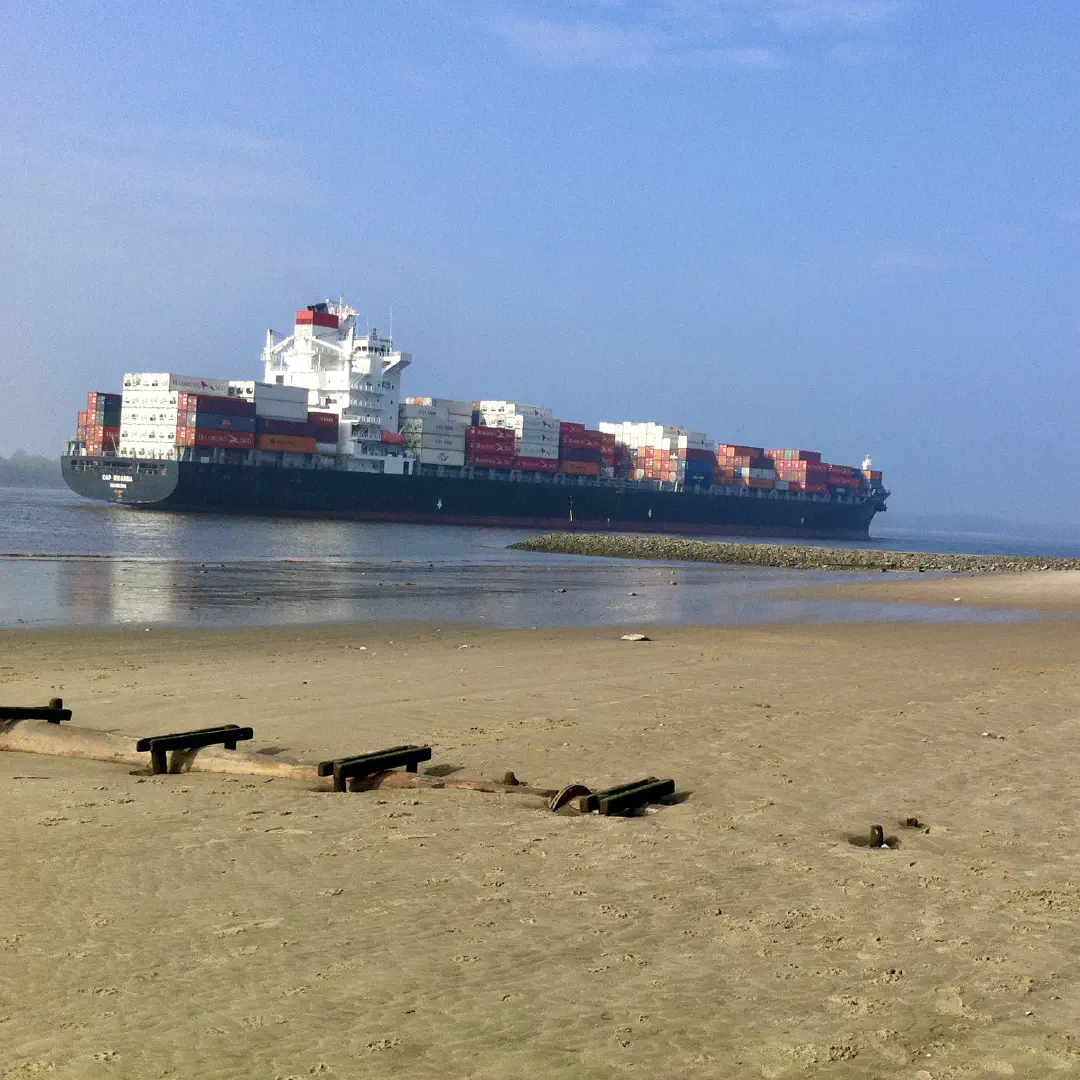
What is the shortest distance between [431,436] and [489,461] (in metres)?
4.40

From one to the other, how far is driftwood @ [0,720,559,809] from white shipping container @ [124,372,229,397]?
→ 70.2 m

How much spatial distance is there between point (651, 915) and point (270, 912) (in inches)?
56.9

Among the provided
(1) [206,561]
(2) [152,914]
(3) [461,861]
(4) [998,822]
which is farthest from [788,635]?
(1) [206,561]

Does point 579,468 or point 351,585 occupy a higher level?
point 579,468

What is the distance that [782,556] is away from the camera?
164 feet

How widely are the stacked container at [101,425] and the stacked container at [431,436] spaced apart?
18.7m

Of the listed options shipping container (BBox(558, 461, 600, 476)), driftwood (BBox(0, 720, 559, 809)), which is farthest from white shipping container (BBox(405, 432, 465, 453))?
driftwood (BBox(0, 720, 559, 809))

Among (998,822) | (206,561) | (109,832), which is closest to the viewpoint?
(109,832)

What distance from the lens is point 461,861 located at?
530cm

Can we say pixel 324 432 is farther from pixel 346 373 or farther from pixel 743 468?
pixel 743 468

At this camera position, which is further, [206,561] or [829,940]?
[206,561]

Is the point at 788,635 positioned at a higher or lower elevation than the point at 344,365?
lower

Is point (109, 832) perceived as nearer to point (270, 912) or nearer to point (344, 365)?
point (270, 912)

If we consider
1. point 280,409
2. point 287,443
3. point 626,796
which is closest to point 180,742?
point 626,796
